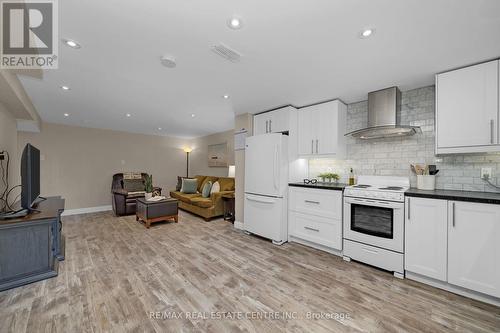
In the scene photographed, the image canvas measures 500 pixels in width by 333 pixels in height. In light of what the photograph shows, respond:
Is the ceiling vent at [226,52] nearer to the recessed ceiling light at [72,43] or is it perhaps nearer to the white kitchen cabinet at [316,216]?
the recessed ceiling light at [72,43]

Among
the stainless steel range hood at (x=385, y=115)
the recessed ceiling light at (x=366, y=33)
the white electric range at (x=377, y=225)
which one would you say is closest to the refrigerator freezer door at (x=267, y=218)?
the white electric range at (x=377, y=225)

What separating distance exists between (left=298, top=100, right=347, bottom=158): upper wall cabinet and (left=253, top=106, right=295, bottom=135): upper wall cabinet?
0.90 feet

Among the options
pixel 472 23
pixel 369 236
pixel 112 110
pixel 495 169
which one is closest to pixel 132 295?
pixel 369 236

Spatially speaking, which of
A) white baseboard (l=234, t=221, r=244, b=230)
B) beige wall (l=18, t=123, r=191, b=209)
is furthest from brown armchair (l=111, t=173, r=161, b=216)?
white baseboard (l=234, t=221, r=244, b=230)

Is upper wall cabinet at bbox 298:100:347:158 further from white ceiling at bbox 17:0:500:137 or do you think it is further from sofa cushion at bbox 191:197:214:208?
A: sofa cushion at bbox 191:197:214:208

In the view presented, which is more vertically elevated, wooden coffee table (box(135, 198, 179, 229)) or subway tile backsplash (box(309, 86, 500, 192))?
subway tile backsplash (box(309, 86, 500, 192))

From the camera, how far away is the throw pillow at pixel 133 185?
217 inches

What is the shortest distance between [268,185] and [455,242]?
7.54 feet

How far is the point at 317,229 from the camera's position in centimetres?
295

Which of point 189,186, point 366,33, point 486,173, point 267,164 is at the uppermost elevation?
point 366,33

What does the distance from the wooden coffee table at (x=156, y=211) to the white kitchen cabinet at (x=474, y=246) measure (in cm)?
453

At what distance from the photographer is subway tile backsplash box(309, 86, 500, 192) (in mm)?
2283

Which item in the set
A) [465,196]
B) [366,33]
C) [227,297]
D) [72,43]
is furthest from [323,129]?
[72,43]

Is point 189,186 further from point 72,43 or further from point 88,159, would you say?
point 72,43
